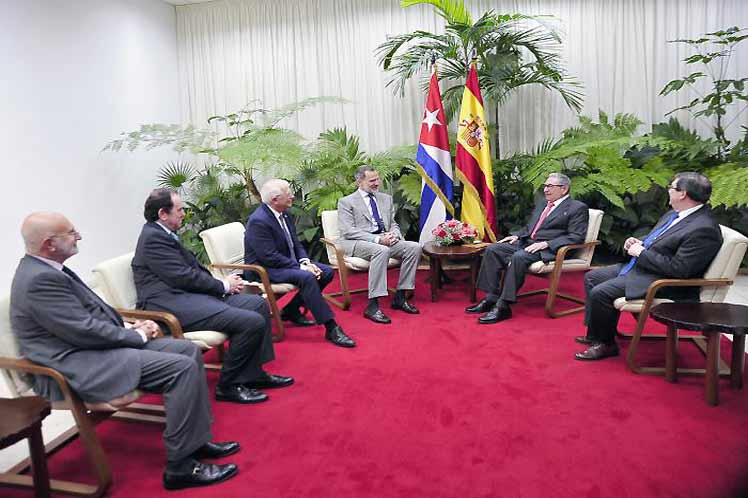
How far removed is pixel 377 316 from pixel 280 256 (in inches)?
37.1

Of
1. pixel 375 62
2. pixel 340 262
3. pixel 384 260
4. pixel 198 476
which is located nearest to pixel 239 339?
pixel 198 476

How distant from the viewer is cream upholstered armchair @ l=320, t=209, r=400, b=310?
16.5 feet

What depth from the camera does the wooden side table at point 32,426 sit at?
6.97 feet

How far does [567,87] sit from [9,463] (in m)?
6.20

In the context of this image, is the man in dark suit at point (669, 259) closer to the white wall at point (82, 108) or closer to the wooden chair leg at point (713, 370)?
the wooden chair leg at point (713, 370)

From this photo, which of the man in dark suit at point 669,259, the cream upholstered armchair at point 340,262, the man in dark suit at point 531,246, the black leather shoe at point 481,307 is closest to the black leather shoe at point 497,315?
the man in dark suit at point 531,246

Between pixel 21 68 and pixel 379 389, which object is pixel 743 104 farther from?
pixel 21 68

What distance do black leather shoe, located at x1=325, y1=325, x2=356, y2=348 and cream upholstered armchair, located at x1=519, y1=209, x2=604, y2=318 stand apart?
5.16 feet

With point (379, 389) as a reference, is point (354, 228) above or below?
above

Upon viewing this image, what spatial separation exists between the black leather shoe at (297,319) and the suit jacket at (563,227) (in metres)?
1.91

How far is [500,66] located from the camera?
611 cm

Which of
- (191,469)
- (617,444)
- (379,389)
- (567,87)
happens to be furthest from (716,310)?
(567,87)

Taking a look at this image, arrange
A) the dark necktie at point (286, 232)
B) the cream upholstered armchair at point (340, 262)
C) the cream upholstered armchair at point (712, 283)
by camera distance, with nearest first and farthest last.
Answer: the cream upholstered armchair at point (712, 283) → the dark necktie at point (286, 232) → the cream upholstered armchair at point (340, 262)

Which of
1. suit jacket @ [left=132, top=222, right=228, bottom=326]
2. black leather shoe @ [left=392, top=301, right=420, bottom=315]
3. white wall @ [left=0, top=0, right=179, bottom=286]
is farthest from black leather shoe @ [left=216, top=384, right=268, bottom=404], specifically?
white wall @ [left=0, top=0, right=179, bottom=286]
